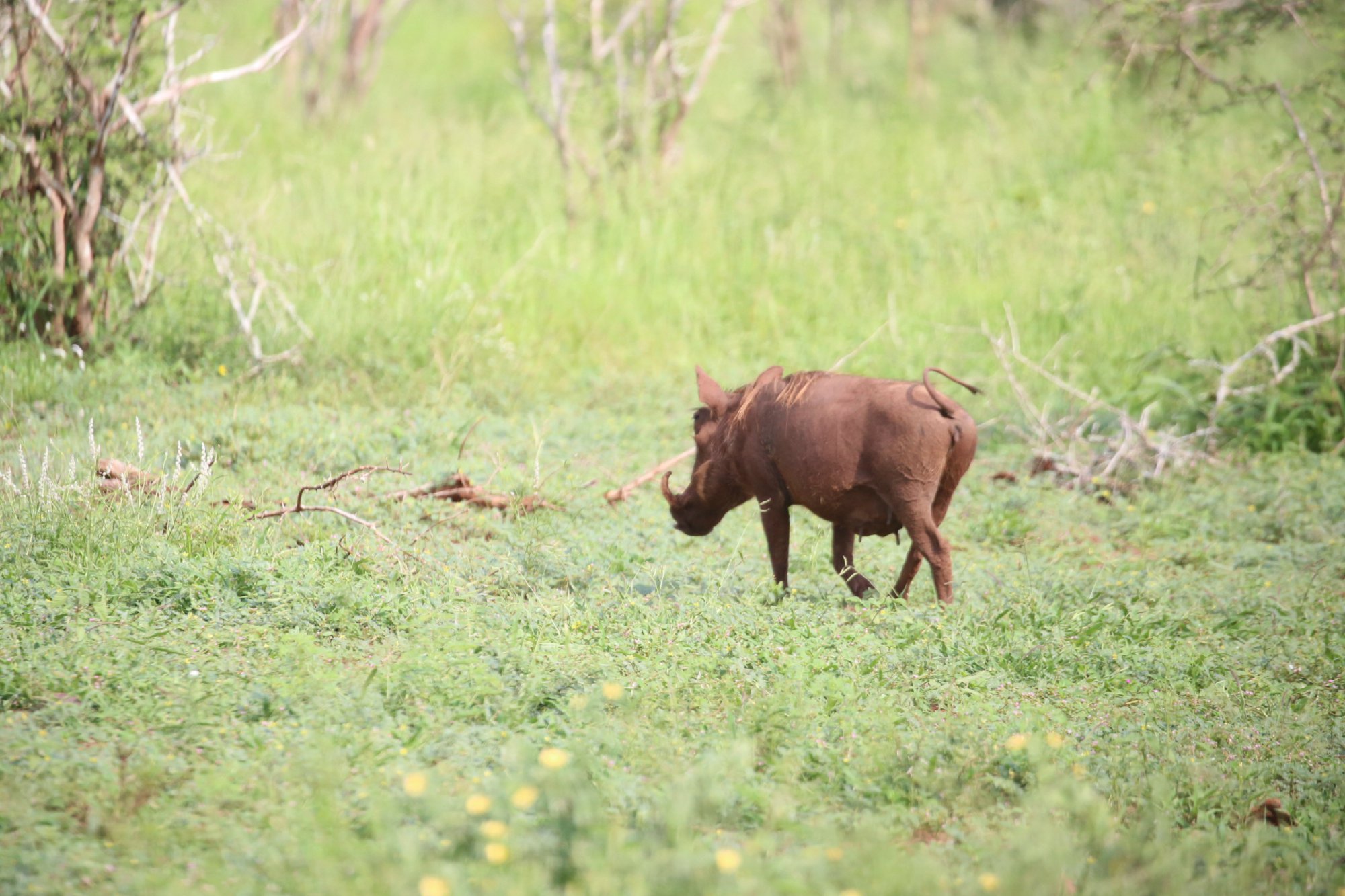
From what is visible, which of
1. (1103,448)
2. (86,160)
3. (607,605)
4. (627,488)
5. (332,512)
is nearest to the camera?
(607,605)

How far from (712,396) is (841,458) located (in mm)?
765

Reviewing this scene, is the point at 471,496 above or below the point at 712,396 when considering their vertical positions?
below

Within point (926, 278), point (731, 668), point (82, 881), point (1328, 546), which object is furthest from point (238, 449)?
point (926, 278)

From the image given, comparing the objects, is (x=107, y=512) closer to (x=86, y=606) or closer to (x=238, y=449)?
(x=86, y=606)

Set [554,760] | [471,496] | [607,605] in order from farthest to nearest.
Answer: [471,496]
[607,605]
[554,760]

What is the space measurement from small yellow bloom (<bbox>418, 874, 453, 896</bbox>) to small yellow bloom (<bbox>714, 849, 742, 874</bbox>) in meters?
0.57

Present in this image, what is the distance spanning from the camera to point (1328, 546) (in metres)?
6.21

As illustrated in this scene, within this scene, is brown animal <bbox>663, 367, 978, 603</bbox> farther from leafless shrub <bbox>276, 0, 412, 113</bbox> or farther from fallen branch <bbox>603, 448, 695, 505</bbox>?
leafless shrub <bbox>276, 0, 412, 113</bbox>

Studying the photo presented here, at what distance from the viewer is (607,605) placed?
4.69 metres

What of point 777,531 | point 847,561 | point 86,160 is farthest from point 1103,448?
point 86,160

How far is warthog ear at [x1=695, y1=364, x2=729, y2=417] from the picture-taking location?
533 centimetres

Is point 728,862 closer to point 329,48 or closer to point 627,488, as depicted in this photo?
point 627,488

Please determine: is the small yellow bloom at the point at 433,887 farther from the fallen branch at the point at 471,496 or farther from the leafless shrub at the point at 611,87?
the leafless shrub at the point at 611,87

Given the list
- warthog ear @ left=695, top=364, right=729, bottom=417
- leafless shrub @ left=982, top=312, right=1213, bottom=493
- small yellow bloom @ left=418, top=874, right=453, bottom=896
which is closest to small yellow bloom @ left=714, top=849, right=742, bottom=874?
small yellow bloom @ left=418, top=874, right=453, bottom=896
